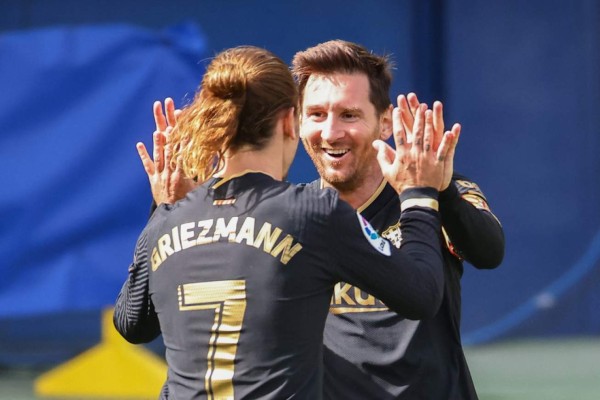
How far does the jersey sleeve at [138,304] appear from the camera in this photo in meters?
2.92

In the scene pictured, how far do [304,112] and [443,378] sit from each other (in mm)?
929

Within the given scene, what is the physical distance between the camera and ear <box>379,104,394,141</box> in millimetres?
3777

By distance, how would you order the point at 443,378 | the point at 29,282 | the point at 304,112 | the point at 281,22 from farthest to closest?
1. the point at 281,22
2. the point at 29,282
3. the point at 304,112
4. the point at 443,378

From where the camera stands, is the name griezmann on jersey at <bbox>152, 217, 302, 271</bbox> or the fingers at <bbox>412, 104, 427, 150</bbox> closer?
the name griezmann on jersey at <bbox>152, 217, 302, 271</bbox>

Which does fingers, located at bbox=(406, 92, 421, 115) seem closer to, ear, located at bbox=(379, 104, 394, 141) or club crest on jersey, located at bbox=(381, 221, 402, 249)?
club crest on jersey, located at bbox=(381, 221, 402, 249)

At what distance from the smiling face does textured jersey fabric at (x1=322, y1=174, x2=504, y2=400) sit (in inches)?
10.3

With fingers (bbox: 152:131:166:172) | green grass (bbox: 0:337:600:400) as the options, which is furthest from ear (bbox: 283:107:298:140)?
green grass (bbox: 0:337:600:400)

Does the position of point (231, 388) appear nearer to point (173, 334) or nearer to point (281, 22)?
point (173, 334)

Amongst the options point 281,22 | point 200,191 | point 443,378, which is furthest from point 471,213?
point 281,22

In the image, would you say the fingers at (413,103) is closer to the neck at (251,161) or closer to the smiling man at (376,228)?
the smiling man at (376,228)

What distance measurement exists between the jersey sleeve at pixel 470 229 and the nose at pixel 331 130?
49cm

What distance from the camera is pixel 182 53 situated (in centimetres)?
769

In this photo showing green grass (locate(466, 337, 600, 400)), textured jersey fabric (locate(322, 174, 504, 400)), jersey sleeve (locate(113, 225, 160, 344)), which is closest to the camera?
jersey sleeve (locate(113, 225, 160, 344))

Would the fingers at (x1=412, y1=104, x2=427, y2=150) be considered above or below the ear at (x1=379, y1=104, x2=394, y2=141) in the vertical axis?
below
